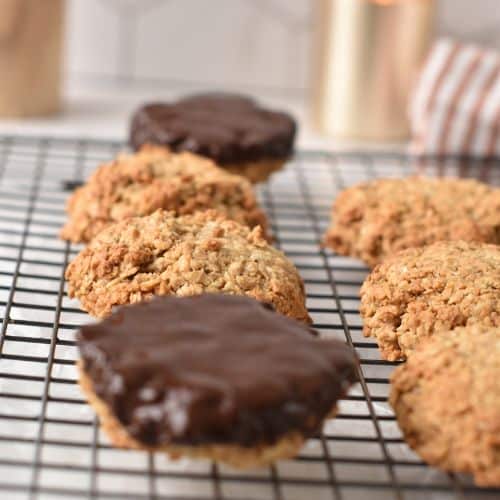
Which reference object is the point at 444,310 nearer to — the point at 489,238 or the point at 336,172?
the point at 489,238

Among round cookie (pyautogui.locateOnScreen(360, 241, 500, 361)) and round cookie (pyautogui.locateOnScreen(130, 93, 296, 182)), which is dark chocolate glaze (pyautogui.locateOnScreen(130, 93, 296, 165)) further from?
round cookie (pyautogui.locateOnScreen(360, 241, 500, 361))

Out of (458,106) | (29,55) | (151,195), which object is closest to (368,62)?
(458,106)

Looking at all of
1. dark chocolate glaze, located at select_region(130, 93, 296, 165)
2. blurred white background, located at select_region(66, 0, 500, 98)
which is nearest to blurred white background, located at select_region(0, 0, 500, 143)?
blurred white background, located at select_region(66, 0, 500, 98)

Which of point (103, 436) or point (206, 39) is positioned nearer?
point (103, 436)

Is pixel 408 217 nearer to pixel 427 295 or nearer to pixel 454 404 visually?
pixel 427 295

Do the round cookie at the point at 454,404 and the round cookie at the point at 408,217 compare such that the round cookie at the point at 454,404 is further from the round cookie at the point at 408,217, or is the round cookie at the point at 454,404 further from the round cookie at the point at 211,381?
the round cookie at the point at 408,217

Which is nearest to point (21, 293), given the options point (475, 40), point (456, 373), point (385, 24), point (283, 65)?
point (456, 373)
